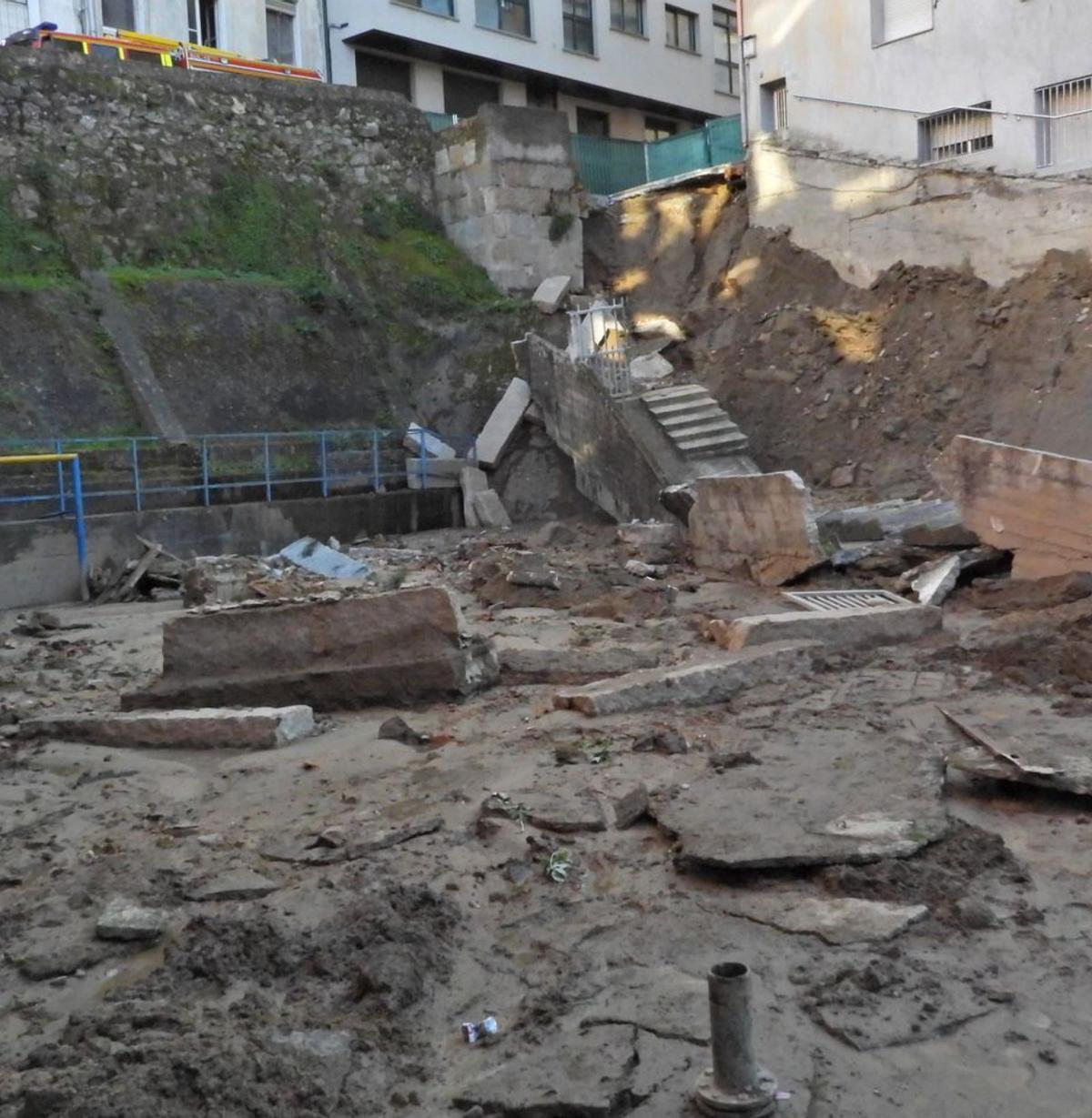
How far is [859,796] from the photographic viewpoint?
5230 mm

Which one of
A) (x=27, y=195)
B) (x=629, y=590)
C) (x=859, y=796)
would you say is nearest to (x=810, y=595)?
(x=629, y=590)

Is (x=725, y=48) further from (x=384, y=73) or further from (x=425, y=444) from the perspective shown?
(x=425, y=444)

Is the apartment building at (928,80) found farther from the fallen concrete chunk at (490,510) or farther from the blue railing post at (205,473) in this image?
the blue railing post at (205,473)

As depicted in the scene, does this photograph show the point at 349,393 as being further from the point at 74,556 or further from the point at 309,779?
the point at 309,779

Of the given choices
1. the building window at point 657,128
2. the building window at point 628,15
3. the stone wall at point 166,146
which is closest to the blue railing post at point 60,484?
the stone wall at point 166,146

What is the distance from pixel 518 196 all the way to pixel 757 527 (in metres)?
11.4

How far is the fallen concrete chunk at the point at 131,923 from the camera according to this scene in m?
4.34

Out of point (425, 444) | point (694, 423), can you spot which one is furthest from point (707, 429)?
point (425, 444)

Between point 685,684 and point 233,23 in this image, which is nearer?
point 685,684

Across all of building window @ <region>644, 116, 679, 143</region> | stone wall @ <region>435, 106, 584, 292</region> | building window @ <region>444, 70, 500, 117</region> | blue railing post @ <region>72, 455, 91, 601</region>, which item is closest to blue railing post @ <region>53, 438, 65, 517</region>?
blue railing post @ <region>72, 455, 91, 601</region>

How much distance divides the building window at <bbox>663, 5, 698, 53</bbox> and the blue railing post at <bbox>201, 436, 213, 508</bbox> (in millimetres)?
23766

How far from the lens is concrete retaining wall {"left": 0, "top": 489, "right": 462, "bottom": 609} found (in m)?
13.3

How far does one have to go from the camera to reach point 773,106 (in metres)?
19.8

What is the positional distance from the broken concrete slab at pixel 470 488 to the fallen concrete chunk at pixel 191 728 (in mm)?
10322
